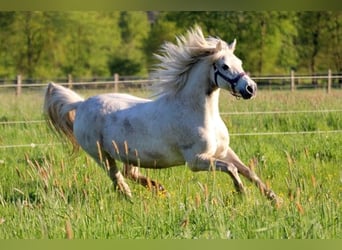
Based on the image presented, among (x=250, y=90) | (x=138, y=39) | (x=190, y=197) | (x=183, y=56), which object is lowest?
(x=190, y=197)

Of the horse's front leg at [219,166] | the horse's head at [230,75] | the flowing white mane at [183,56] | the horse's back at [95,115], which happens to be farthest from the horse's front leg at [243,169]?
the horse's back at [95,115]

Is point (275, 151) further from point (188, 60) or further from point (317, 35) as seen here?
point (317, 35)

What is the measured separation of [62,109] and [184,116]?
166 cm

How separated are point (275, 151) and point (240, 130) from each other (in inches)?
56.4

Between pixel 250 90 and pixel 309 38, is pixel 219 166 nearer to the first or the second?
pixel 250 90

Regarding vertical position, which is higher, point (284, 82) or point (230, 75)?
point (284, 82)

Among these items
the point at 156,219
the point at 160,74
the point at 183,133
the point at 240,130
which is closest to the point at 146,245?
the point at 156,219

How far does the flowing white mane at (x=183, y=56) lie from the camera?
4992 mm

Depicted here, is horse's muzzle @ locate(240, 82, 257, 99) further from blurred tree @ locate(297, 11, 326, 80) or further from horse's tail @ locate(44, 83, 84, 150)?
blurred tree @ locate(297, 11, 326, 80)

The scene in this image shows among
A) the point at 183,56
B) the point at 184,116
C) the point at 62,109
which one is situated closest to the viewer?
the point at 184,116

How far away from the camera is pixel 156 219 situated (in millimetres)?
3744

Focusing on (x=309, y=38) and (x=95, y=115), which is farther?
(x=309, y=38)

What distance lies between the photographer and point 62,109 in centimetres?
618

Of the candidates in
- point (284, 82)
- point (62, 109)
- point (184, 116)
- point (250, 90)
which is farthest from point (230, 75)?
point (284, 82)
